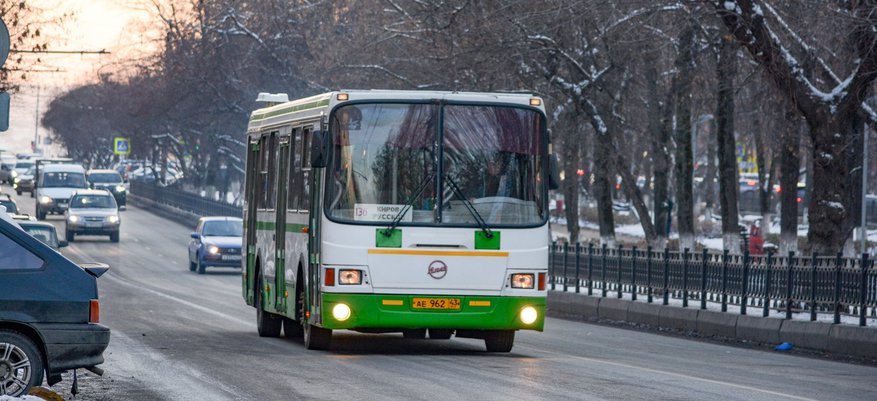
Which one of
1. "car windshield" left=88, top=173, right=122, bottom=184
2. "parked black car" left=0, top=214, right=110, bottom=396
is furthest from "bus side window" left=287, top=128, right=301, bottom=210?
"car windshield" left=88, top=173, right=122, bottom=184

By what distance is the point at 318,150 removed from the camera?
16.9 meters

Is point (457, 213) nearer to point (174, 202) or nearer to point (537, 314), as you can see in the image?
point (537, 314)

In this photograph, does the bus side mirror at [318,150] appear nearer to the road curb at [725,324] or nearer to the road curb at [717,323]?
the road curb at [725,324]

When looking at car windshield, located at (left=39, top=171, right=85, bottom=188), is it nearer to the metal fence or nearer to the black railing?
the black railing

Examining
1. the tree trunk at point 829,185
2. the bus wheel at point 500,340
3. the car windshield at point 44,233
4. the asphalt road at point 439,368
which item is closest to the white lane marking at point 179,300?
the asphalt road at point 439,368

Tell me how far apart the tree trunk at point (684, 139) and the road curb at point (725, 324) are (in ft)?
13.9

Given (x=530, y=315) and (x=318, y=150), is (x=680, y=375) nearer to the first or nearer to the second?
(x=530, y=315)

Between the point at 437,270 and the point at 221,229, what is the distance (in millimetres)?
28106

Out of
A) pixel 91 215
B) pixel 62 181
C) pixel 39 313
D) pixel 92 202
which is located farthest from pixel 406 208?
pixel 62 181

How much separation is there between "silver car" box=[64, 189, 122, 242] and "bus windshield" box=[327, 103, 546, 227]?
3892cm

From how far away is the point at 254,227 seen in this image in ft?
71.8

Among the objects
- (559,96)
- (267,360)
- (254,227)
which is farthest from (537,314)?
(559,96)

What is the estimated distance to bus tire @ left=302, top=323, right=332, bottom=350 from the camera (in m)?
18.0

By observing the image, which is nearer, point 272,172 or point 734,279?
point 272,172
